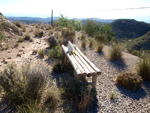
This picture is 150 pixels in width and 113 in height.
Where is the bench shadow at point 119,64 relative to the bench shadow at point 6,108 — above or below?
above

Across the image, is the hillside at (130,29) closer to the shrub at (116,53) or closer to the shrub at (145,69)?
the shrub at (116,53)

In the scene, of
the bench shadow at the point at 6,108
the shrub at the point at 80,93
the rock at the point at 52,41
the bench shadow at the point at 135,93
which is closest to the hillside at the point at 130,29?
the rock at the point at 52,41

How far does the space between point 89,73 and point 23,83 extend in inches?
64.1

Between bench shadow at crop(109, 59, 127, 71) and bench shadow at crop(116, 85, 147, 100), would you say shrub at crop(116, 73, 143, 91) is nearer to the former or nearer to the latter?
bench shadow at crop(116, 85, 147, 100)

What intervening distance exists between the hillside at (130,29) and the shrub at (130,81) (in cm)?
2921

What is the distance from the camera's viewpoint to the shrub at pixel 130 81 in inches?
119

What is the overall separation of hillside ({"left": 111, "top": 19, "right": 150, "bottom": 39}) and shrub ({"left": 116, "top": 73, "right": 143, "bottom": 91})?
29.2 m

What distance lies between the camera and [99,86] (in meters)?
3.27

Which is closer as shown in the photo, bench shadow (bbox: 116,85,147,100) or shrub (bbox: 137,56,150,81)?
bench shadow (bbox: 116,85,147,100)

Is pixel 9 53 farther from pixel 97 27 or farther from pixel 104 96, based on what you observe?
pixel 97 27

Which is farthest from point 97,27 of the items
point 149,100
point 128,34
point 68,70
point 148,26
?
point 148,26

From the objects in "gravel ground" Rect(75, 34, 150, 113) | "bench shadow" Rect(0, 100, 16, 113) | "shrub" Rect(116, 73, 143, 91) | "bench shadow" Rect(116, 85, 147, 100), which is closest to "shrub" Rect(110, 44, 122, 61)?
"gravel ground" Rect(75, 34, 150, 113)

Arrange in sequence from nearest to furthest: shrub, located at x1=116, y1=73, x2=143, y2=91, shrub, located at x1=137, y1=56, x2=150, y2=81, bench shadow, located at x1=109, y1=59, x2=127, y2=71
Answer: shrub, located at x1=116, y1=73, x2=143, y2=91 < shrub, located at x1=137, y1=56, x2=150, y2=81 < bench shadow, located at x1=109, y1=59, x2=127, y2=71

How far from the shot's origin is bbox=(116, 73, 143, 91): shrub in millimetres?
3031
